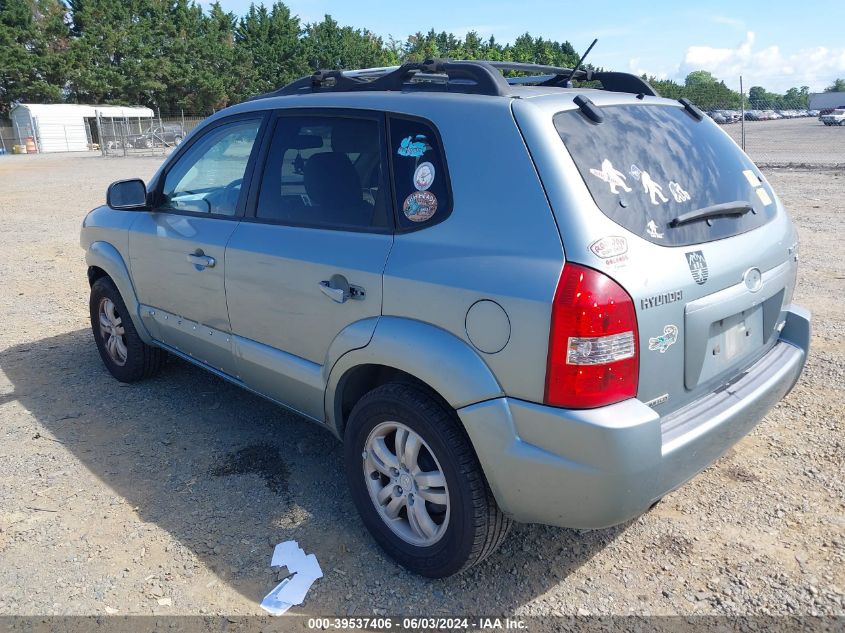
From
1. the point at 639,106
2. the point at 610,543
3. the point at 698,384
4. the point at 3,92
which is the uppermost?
the point at 3,92

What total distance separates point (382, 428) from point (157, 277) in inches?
82.8

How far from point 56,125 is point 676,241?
5624cm

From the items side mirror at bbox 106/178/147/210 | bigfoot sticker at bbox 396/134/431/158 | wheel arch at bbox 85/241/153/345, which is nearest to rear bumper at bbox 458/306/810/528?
bigfoot sticker at bbox 396/134/431/158

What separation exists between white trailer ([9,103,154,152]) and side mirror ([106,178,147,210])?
163ft

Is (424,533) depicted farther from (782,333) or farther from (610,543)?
(782,333)

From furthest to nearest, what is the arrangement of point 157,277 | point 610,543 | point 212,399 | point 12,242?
point 12,242
point 212,399
point 157,277
point 610,543

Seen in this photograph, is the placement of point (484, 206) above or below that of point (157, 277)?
above

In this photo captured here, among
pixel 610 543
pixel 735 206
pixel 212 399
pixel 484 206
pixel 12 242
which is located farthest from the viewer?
pixel 12 242

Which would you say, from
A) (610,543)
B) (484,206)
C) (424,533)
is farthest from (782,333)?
(424,533)

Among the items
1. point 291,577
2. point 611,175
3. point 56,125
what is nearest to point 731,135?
point 611,175

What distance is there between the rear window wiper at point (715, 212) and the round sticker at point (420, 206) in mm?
882

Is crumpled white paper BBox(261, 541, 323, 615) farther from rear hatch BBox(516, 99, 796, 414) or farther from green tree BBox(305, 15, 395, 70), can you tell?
green tree BBox(305, 15, 395, 70)

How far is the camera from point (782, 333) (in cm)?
314

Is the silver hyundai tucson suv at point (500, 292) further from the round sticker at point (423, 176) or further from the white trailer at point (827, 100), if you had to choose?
the white trailer at point (827, 100)
